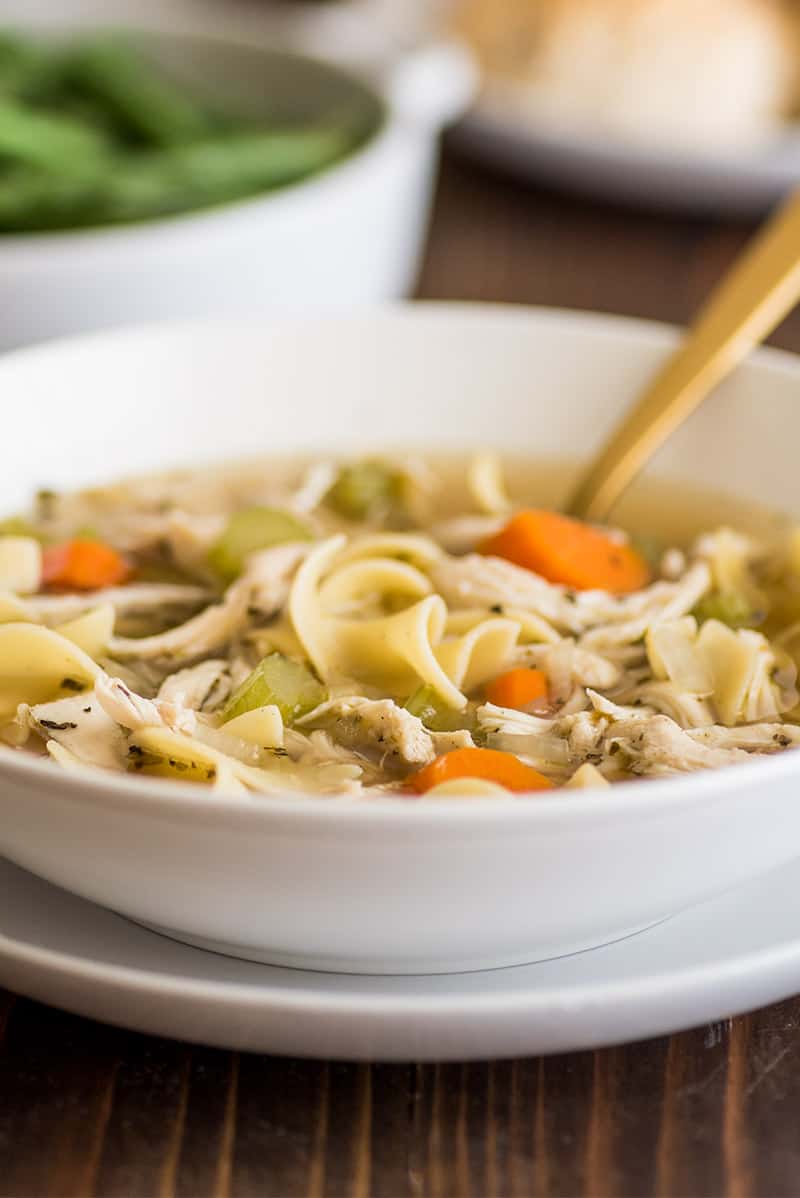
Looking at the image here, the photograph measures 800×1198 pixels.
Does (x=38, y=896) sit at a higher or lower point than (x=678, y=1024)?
lower

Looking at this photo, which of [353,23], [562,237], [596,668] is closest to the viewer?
[596,668]

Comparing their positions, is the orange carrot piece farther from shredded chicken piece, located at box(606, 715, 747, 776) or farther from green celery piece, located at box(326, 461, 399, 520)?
green celery piece, located at box(326, 461, 399, 520)

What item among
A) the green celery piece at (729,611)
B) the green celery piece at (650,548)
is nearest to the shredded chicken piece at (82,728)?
the green celery piece at (729,611)

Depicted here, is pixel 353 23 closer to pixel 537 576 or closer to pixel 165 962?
pixel 537 576

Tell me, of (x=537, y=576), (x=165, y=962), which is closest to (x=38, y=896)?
(x=165, y=962)

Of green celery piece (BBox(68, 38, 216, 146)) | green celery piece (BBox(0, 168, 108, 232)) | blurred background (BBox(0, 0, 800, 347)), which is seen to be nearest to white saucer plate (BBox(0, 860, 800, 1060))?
blurred background (BBox(0, 0, 800, 347))

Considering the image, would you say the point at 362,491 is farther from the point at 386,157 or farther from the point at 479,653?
the point at 386,157
